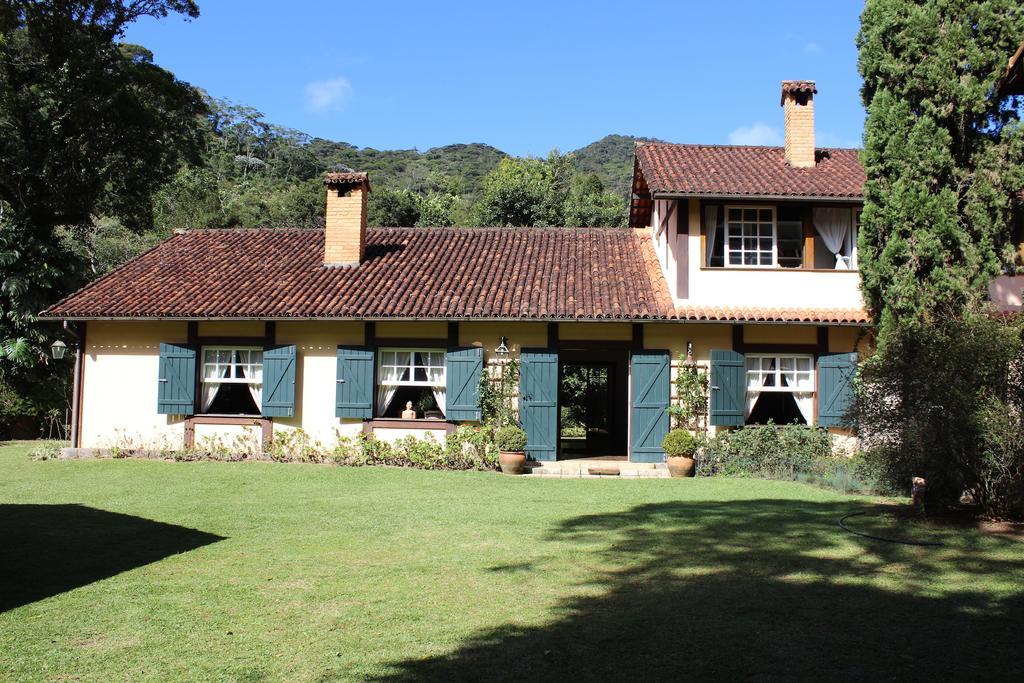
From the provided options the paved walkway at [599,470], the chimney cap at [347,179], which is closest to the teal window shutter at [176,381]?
the chimney cap at [347,179]

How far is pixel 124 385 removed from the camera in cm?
1625

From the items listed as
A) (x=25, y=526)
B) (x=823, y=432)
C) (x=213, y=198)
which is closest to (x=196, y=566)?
(x=25, y=526)

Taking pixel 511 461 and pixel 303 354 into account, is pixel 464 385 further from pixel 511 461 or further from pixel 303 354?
pixel 303 354

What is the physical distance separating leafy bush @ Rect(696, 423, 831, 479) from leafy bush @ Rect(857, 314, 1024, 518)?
4.98 metres

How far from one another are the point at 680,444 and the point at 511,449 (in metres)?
2.95

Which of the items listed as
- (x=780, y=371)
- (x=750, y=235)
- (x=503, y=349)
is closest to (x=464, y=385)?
(x=503, y=349)

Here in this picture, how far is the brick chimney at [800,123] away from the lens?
17125 millimetres

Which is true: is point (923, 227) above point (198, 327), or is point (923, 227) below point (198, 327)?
above

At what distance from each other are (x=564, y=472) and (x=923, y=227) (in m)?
7.14

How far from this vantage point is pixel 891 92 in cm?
1356

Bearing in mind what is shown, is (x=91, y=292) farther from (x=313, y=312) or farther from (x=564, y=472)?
(x=564, y=472)

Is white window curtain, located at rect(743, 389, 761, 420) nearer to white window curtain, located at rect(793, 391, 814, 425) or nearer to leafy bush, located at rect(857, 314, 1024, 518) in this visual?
white window curtain, located at rect(793, 391, 814, 425)

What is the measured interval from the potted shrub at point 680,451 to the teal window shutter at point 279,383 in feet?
23.1

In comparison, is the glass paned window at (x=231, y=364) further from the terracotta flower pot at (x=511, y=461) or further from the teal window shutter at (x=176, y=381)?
the terracotta flower pot at (x=511, y=461)
